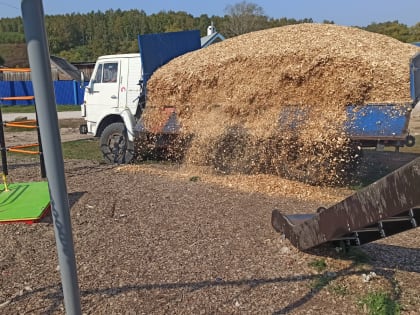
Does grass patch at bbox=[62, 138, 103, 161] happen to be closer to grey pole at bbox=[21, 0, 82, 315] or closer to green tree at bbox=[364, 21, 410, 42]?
grey pole at bbox=[21, 0, 82, 315]

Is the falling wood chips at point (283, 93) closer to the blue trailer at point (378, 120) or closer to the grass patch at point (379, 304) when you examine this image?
the blue trailer at point (378, 120)

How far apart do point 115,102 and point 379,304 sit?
25.4ft

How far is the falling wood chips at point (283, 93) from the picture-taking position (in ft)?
23.1

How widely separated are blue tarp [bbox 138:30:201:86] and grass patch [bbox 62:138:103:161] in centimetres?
258

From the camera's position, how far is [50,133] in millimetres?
2246

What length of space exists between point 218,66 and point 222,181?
1974 mm

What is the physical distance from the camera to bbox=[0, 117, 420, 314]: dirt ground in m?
3.74

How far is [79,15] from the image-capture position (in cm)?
7938

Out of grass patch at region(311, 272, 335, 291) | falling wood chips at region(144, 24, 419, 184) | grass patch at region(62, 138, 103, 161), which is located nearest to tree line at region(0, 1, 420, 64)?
grass patch at region(62, 138, 103, 161)

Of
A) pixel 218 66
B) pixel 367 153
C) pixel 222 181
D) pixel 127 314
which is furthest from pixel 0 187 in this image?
pixel 367 153

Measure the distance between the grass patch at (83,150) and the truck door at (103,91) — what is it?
105cm

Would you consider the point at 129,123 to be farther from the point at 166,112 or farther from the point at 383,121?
the point at 383,121

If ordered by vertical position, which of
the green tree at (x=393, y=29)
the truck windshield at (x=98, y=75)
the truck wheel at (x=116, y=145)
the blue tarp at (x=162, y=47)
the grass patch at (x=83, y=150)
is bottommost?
the grass patch at (x=83, y=150)

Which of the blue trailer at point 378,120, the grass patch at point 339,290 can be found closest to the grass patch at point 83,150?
the blue trailer at point 378,120
